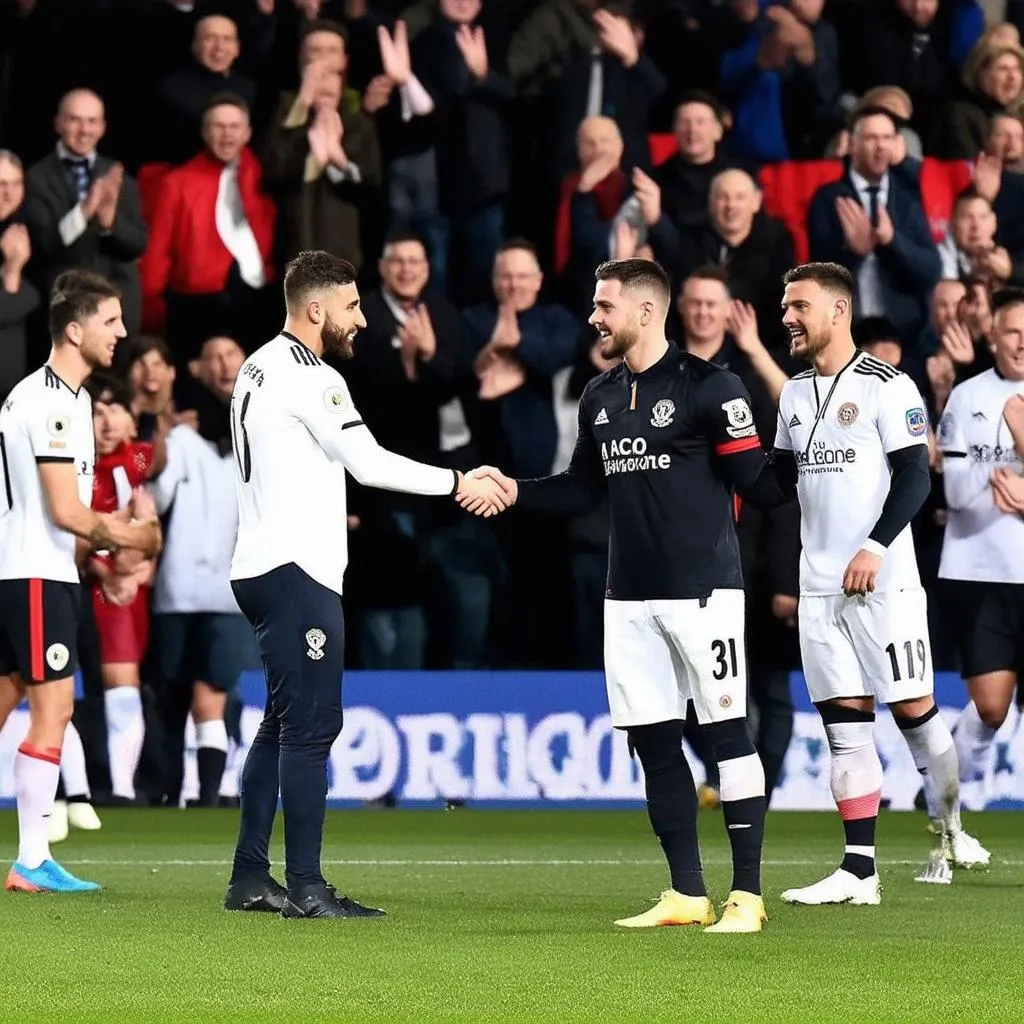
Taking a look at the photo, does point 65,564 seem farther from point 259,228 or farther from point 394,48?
point 394,48

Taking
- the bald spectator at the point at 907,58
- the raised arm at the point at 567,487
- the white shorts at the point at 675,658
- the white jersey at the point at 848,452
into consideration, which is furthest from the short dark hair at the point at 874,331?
the white shorts at the point at 675,658

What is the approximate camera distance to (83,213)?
46.1 ft

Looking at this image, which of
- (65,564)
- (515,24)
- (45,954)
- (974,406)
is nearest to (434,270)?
(515,24)

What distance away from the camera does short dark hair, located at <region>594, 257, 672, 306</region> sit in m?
7.83

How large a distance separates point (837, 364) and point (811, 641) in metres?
1.10

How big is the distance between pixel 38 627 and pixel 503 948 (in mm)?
2743

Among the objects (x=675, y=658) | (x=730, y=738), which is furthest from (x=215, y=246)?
(x=730, y=738)

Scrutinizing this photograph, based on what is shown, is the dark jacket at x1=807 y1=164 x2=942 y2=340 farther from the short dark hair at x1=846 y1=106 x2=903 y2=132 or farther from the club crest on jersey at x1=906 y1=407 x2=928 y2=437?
the club crest on jersey at x1=906 y1=407 x2=928 y2=437

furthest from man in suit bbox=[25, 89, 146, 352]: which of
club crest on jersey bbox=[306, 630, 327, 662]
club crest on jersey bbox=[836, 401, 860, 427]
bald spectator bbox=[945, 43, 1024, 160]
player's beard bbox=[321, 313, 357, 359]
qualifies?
club crest on jersey bbox=[306, 630, 327, 662]

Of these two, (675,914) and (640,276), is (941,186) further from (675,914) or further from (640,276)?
(675,914)

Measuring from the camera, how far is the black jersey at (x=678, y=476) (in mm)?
7707

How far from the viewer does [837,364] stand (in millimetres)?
8766

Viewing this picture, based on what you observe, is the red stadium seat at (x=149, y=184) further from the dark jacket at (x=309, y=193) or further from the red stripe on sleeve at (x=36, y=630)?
the red stripe on sleeve at (x=36, y=630)

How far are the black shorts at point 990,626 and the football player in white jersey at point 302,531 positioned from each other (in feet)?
14.7
